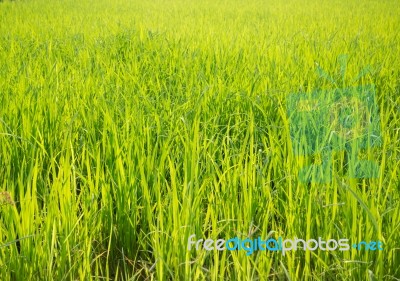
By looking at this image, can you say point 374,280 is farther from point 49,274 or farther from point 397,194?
point 49,274

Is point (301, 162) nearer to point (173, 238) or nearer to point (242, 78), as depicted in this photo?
point (173, 238)

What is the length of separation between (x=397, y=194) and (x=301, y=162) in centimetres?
27

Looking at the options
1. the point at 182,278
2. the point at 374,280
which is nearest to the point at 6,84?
the point at 182,278

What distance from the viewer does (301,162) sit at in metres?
1.23

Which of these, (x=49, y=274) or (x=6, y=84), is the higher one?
(x=6, y=84)

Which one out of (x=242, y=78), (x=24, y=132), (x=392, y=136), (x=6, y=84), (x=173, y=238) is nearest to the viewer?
(x=173, y=238)

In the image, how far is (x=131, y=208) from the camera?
3.92ft

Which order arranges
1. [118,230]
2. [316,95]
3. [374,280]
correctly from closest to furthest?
[374,280] < [118,230] < [316,95]

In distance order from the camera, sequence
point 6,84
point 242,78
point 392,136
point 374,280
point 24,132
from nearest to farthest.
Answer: point 374,280
point 24,132
point 392,136
point 6,84
point 242,78

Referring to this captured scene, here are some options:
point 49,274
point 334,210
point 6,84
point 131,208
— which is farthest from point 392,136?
point 6,84

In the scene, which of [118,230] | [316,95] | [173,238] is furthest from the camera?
[316,95]

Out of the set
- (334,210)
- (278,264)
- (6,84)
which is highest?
(6,84)

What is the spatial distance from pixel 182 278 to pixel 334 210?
41 cm

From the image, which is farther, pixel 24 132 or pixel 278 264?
pixel 24 132
